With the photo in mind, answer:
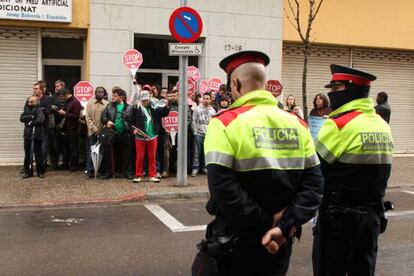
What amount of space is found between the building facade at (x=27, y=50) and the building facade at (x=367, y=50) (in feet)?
20.5

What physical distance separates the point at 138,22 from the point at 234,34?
275cm

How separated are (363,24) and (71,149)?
9960mm

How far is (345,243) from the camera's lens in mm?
3703

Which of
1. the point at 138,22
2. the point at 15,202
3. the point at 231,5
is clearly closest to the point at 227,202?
the point at 15,202

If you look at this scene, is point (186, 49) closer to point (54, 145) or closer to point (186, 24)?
point (186, 24)

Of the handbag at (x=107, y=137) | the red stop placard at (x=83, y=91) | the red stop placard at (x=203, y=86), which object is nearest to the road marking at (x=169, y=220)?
the handbag at (x=107, y=137)

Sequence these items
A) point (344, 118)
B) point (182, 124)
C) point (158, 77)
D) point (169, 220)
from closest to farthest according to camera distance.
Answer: point (344, 118), point (169, 220), point (182, 124), point (158, 77)

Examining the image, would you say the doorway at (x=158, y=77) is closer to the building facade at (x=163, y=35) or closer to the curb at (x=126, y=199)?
the building facade at (x=163, y=35)

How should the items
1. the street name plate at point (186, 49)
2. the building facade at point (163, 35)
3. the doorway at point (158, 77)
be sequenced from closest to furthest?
the street name plate at point (186, 49) → the building facade at point (163, 35) → the doorway at point (158, 77)

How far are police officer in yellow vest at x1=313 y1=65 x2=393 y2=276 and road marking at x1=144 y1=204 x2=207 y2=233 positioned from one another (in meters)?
3.89

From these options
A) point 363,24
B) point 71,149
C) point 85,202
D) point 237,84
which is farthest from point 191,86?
point 237,84

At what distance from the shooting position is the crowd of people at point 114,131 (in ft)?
36.4

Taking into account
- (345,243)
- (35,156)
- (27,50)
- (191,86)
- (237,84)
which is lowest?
(35,156)

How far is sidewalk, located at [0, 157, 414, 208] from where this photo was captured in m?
9.43
